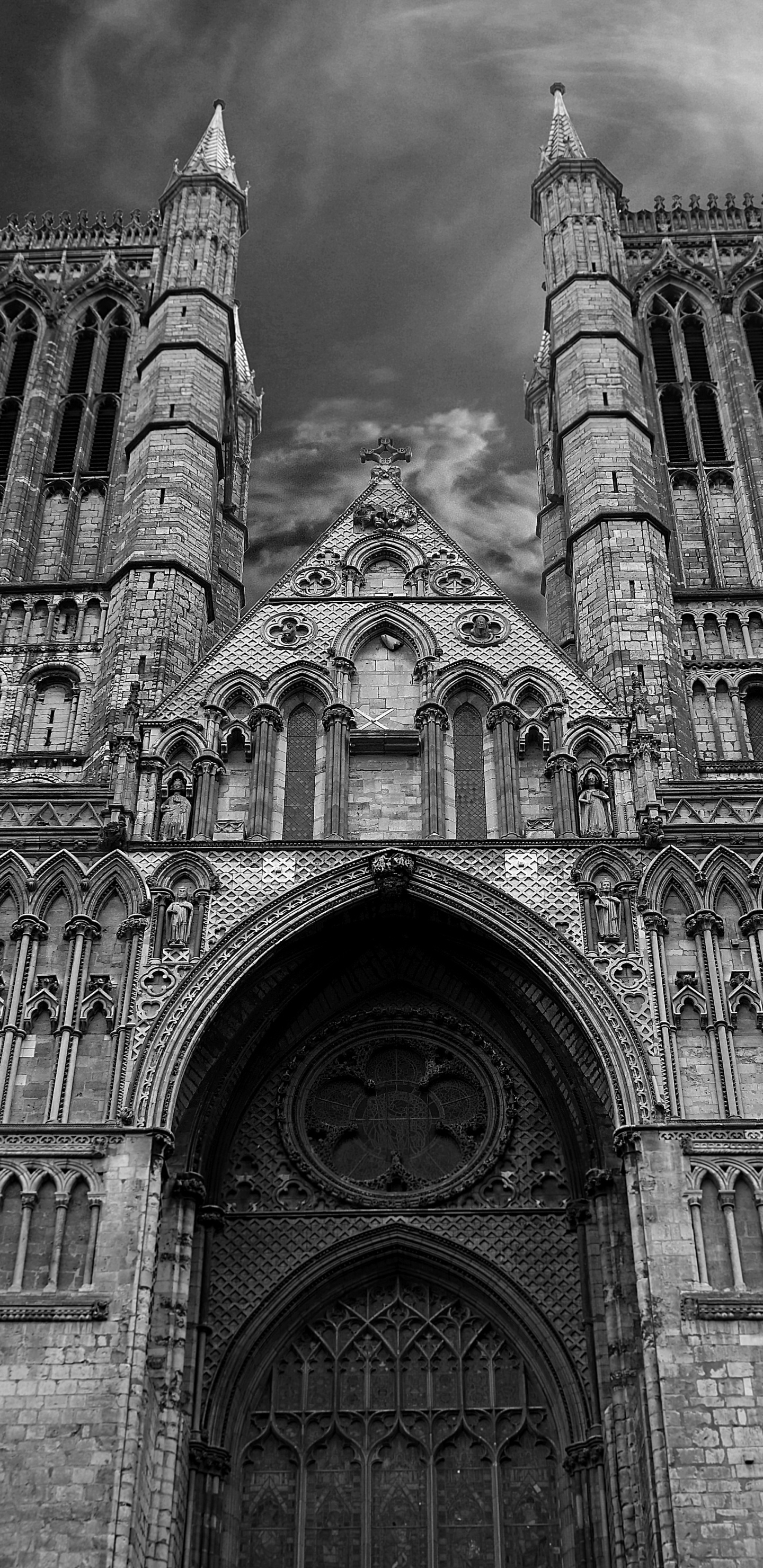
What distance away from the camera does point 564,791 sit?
19391 mm

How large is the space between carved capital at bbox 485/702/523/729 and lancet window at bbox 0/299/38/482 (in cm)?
1302

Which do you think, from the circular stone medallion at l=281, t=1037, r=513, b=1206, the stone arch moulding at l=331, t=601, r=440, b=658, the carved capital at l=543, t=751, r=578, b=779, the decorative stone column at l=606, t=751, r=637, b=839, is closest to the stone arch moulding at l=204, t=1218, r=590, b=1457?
the circular stone medallion at l=281, t=1037, r=513, b=1206

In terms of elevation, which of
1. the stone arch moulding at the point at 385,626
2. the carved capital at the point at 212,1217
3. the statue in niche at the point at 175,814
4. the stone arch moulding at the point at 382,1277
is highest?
the stone arch moulding at the point at 385,626

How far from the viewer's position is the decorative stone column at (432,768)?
62.8 feet

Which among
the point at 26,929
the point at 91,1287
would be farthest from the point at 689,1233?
the point at 26,929

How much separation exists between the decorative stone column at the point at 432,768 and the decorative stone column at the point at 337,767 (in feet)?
2.75

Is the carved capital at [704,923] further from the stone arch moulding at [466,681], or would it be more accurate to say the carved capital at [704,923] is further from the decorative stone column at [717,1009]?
the stone arch moulding at [466,681]

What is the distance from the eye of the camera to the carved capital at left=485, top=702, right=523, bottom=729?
66.4 feet

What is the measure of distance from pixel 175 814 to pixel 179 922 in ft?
5.70

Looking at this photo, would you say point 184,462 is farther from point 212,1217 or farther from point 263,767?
point 212,1217

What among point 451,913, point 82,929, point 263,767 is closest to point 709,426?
point 263,767

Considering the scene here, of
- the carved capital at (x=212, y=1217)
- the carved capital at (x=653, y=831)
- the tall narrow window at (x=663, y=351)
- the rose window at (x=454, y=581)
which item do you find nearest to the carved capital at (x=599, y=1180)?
the carved capital at (x=653, y=831)

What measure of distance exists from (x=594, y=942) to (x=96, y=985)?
5.06m

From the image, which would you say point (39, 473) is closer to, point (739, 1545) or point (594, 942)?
point (594, 942)
